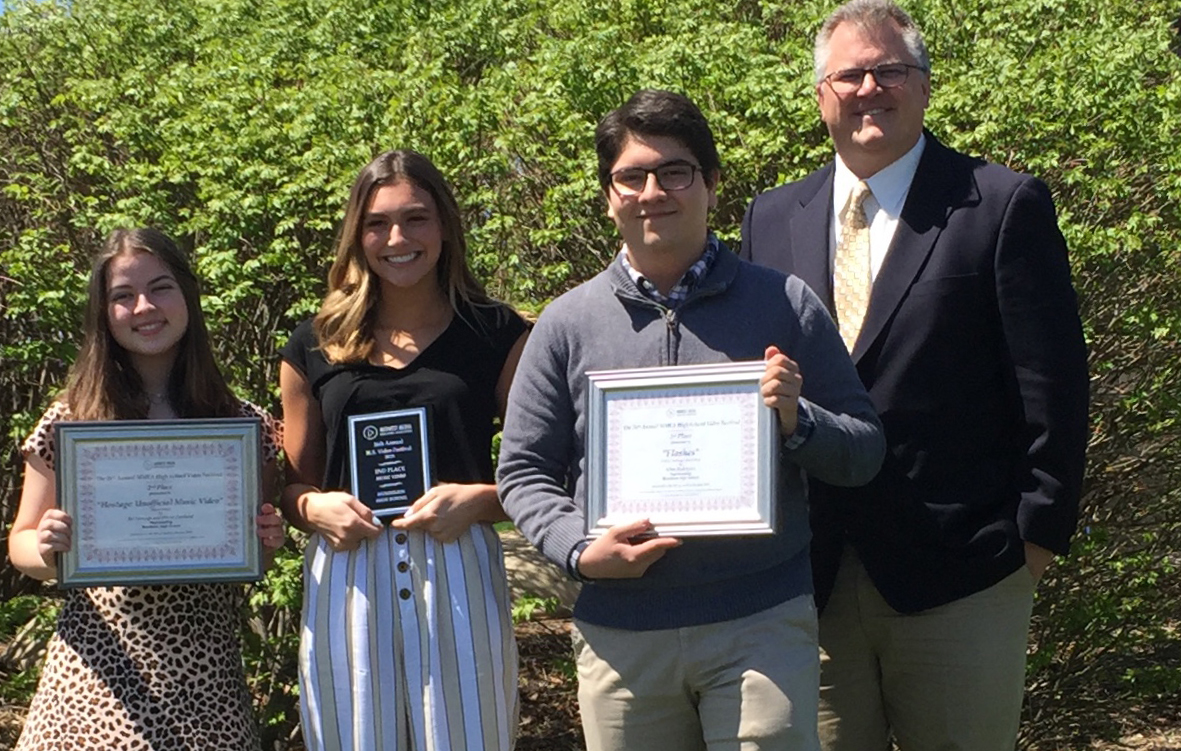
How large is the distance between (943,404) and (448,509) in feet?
4.24

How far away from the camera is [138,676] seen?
3.81 meters

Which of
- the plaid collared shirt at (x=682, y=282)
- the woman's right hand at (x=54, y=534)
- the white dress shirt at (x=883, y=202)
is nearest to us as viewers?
the plaid collared shirt at (x=682, y=282)

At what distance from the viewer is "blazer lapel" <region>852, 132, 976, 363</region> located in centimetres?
381

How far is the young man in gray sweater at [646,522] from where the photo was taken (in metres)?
3.37

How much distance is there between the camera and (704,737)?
3.46m

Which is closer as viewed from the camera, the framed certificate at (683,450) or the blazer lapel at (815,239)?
the framed certificate at (683,450)

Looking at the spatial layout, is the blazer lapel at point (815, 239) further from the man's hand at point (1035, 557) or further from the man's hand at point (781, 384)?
the man's hand at point (1035, 557)

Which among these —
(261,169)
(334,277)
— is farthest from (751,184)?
(334,277)

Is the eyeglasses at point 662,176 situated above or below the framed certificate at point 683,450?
above

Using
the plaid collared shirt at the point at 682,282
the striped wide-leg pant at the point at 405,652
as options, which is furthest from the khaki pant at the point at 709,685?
the plaid collared shirt at the point at 682,282

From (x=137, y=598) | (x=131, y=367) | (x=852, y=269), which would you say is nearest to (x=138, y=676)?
(x=137, y=598)

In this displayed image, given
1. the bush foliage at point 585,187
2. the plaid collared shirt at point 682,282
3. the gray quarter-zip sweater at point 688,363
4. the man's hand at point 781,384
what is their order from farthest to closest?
the bush foliage at point 585,187, the plaid collared shirt at point 682,282, the gray quarter-zip sweater at point 688,363, the man's hand at point 781,384

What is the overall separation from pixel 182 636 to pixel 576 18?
4874 millimetres

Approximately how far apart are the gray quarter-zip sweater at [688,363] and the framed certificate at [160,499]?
726 mm
